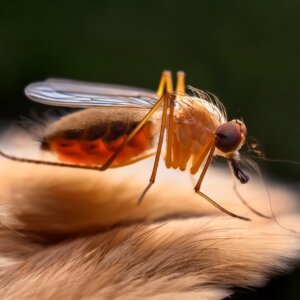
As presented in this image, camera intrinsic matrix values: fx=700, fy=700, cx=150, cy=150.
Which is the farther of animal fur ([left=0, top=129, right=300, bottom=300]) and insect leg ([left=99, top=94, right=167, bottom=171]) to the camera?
insect leg ([left=99, top=94, right=167, bottom=171])

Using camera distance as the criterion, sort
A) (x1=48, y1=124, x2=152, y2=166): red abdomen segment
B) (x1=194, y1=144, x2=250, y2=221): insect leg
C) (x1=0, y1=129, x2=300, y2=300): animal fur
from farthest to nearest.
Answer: (x1=48, y1=124, x2=152, y2=166): red abdomen segment, (x1=194, y1=144, x2=250, y2=221): insect leg, (x1=0, y1=129, x2=300, y2=300): animal fur

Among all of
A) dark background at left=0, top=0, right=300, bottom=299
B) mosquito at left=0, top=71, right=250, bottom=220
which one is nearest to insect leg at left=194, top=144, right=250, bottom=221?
mosquito at left=0, top=71, right=250, bottom=220

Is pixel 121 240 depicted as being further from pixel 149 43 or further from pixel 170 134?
pixel 149 43

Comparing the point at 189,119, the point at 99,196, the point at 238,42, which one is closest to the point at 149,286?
the point at 99,196

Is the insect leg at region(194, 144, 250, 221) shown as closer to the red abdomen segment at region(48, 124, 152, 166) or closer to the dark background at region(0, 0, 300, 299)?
the red abdomen segment at region(48, 124, 152, 166)

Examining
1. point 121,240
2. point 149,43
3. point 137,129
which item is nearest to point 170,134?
point 137,129

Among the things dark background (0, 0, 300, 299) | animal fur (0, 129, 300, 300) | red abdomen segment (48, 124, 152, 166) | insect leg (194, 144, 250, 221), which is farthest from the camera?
dark background (0, 0, 300, 299)

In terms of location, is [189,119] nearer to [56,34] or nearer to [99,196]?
[99,196]

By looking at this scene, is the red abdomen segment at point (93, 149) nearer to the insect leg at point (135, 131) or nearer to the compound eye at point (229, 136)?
the insect leg at point (135, 131)
